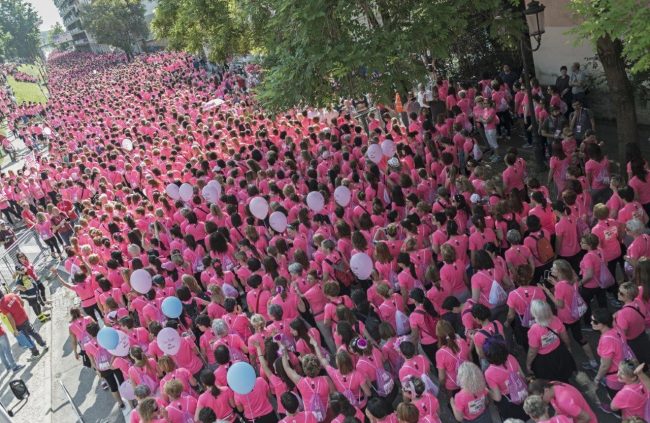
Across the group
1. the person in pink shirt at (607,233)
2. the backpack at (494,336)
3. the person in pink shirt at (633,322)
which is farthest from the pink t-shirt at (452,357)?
the person in pink shirt at (607,233)

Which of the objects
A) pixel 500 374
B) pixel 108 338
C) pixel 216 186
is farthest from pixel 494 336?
pixel 216 186

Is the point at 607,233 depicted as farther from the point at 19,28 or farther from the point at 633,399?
the point at 19,28

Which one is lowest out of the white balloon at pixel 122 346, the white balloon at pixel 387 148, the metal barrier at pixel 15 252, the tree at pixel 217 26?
the metal barrier at pixel 15 252

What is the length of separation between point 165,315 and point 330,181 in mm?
4204

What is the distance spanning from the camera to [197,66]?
40625mm

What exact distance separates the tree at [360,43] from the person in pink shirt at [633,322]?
5610 millimetres

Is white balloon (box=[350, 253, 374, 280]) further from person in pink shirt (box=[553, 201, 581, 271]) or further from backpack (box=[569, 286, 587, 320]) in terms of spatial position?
backpack (box=[569, 286, 587, 320])

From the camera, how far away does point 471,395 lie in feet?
15.6

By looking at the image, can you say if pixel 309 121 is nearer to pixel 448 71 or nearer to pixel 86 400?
pixel 448 71

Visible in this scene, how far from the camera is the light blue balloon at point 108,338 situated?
7.02 meters

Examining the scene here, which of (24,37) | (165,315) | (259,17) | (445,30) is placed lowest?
(165,315)

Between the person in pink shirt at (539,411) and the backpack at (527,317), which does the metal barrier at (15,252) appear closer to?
the backpack at (527,317)

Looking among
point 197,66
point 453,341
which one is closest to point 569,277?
point 453,341

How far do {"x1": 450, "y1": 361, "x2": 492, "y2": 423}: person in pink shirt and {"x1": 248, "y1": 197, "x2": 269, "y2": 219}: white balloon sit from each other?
5684mm
